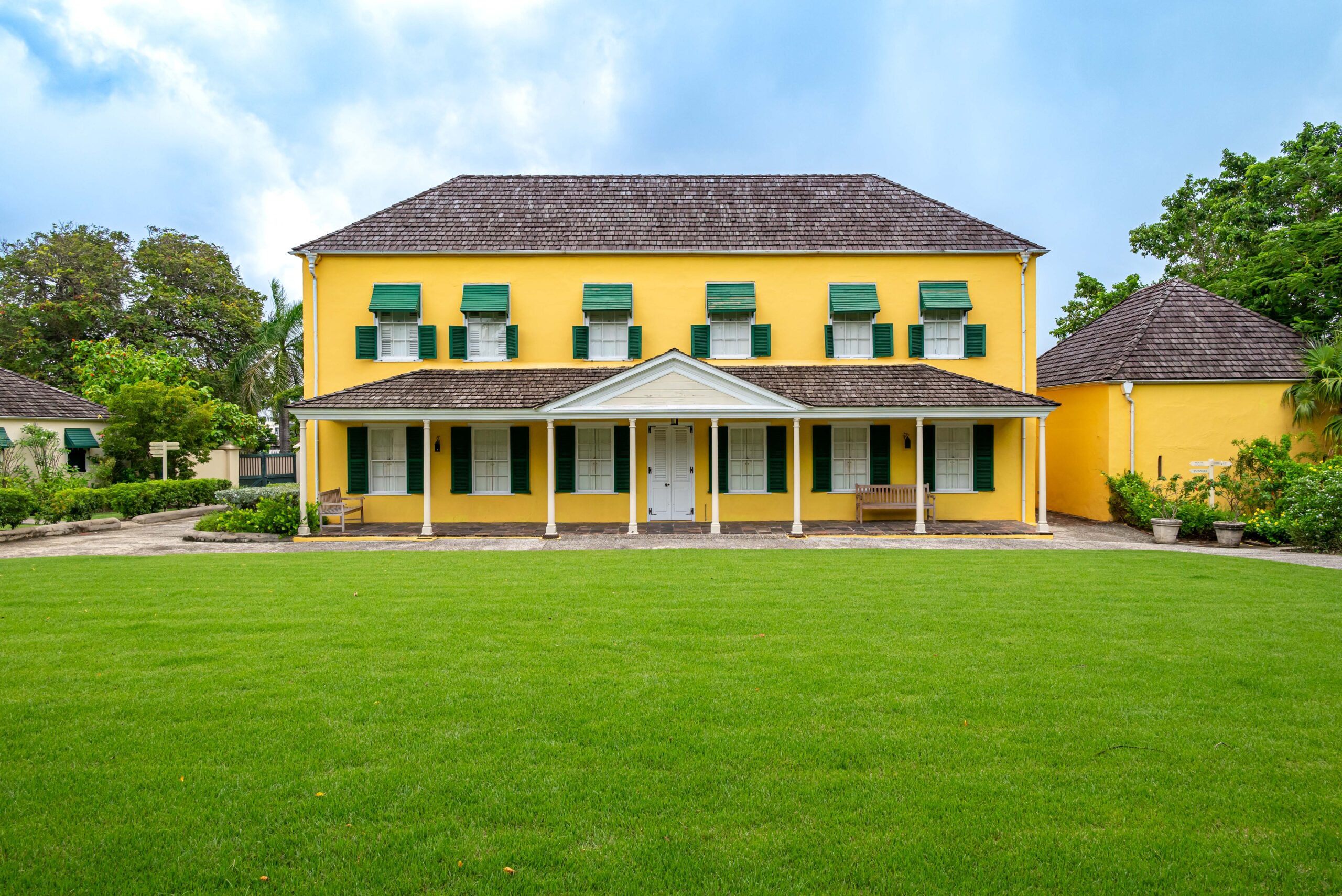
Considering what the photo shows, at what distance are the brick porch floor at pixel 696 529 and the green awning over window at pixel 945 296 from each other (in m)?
5.13

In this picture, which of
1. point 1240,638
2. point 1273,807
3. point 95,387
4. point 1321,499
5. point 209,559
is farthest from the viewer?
point 95,387

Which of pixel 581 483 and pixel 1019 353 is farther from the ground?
pixel 1019 353

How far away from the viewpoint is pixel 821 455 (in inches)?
647

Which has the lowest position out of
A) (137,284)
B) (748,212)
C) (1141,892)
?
(1141,892)

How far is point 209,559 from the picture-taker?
1145 cm

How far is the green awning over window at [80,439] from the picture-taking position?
24125 mm

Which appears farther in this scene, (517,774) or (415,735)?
(415,735)

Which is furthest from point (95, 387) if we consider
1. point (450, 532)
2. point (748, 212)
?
point (748, 212)

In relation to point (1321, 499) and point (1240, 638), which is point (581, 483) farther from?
point (1321, 499)

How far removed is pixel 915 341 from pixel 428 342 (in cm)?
1193

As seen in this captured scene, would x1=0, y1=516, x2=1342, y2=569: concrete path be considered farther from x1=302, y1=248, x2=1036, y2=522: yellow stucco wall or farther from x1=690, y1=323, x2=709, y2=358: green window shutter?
x1=690, y1=323, x2=709, y2=358: green window shutter

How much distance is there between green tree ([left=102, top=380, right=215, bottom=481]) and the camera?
20953 mm

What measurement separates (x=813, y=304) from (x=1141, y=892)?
49.2ft

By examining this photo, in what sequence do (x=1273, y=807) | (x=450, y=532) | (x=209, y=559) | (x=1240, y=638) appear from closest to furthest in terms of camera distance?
(x=1273, y=807) < (x=1240, y=638) < (x=209, y=559) < (x=450, y=532)
